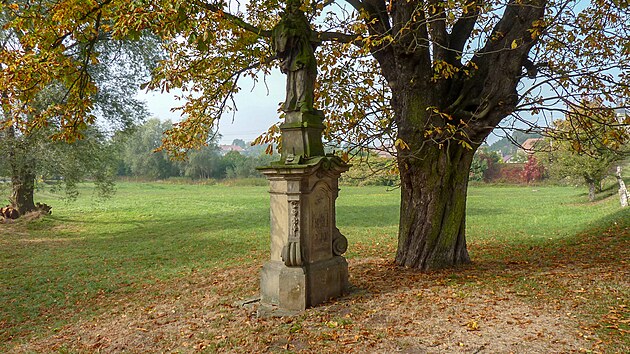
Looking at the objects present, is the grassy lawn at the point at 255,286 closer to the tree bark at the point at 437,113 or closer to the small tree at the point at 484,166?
the tree bark at the point at 437,113

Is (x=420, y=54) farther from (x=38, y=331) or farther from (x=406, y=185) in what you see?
(x=38, y=331)

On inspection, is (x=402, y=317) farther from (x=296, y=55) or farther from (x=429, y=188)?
(x=296, y=55)

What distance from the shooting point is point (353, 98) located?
9344mm

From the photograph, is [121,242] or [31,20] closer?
[31,20]

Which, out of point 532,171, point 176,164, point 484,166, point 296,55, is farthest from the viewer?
point 176,164

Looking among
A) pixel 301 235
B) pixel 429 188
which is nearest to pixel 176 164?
pixel 429 188

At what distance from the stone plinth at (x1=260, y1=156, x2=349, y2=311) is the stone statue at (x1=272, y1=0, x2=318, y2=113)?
951 millimetres

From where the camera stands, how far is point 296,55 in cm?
636

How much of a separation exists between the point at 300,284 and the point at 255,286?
1.98 m

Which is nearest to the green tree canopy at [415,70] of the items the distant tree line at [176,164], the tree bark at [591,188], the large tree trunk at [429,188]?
the large tree trunk at [429,188]

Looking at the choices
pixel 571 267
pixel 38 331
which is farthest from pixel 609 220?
pixel 38 331

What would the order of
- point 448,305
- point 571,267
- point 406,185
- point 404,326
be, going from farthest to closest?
1. point 406,185
2. point 571,267
3. point 448,305
4. point 404,326

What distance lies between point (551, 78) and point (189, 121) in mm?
Result: 7200

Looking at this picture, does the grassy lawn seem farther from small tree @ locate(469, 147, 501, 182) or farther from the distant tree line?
the distant tree line
